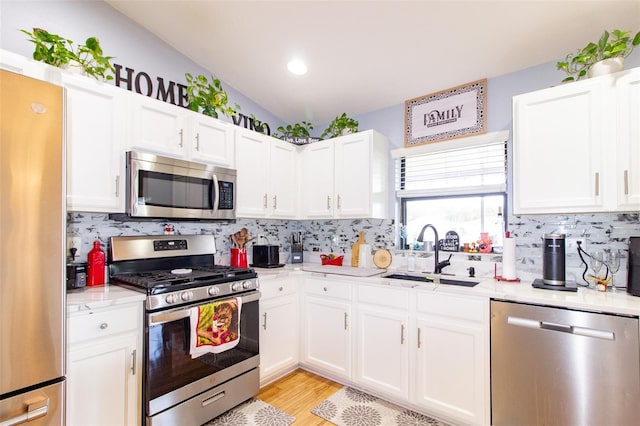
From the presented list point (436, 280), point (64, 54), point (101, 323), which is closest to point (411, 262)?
point (436, 280)

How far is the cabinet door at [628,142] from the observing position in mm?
1754

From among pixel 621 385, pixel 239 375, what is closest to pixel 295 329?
pixel 239 375

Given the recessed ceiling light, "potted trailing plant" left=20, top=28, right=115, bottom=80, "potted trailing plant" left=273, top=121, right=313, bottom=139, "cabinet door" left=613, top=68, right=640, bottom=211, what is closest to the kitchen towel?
"potted trailing plant" left=20, top=28, right=115, bottom=80

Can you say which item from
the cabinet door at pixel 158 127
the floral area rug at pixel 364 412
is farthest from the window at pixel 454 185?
the cabinet door at pixel 158 127

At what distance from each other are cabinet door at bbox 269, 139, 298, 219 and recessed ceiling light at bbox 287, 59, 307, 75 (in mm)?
661

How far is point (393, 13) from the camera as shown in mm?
2035

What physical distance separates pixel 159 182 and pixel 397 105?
2.22 meters

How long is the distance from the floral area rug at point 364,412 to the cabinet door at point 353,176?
1.48m

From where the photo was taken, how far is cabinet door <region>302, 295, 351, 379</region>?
2.56m

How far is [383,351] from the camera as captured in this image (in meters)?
2.35

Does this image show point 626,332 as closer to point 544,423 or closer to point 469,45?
point 544,423

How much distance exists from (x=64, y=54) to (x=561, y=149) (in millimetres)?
3063

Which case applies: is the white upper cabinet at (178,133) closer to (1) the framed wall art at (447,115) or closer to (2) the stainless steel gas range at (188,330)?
(2) the stainless steel gas range at (188,330)

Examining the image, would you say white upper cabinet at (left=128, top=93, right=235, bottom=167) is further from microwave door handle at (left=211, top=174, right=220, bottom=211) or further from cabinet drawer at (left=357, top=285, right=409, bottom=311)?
cabinet drawer at (left=357, top=285, right=409, bottom=311)
